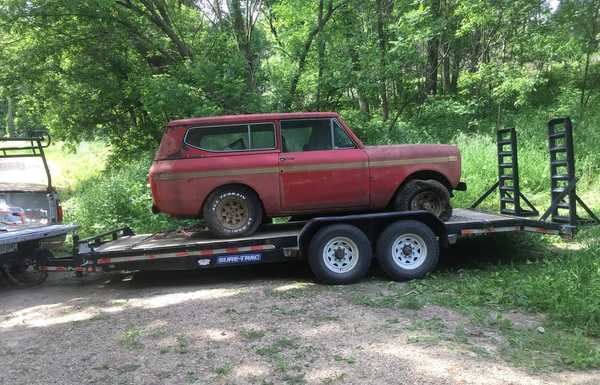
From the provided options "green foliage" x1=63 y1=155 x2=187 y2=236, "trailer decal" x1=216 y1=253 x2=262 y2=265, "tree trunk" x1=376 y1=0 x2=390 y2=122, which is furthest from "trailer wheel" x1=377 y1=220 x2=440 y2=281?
"tree trunk" x1=376 y1=0 x2=390 y2=122

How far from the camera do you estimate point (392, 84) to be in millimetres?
16234

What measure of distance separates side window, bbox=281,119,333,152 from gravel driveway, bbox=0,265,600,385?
181 centimetres

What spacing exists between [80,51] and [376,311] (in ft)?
43.3

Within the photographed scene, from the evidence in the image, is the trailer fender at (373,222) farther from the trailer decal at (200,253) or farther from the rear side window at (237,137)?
the rear side window at (237,137)

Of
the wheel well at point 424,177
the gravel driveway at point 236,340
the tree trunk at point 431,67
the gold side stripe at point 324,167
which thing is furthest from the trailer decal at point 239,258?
the tree trunk at point 431,67

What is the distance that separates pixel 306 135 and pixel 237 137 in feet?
3.07

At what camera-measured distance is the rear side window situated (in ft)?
22.3

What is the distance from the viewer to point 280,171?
22.2 ft

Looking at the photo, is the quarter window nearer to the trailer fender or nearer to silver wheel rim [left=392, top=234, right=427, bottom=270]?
the trailer fender

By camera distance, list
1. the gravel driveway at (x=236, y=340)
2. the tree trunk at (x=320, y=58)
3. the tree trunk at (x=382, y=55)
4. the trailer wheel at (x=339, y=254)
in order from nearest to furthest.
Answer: the gravel driveway at (x=236, y=340) → the trailer wheel at (x=339, y=254) → the tree trunk at (x=382, y=55) → the tree trunk at (x=320, y=58)

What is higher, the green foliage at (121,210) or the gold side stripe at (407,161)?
the gold side stripe at (407,161)

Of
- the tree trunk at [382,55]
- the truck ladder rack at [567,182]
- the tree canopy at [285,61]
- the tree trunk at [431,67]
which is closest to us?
the truck ladder rack at [567,182]

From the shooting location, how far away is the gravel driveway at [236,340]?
13.0 ft

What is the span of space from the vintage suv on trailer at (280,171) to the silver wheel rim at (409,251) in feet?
1.68
